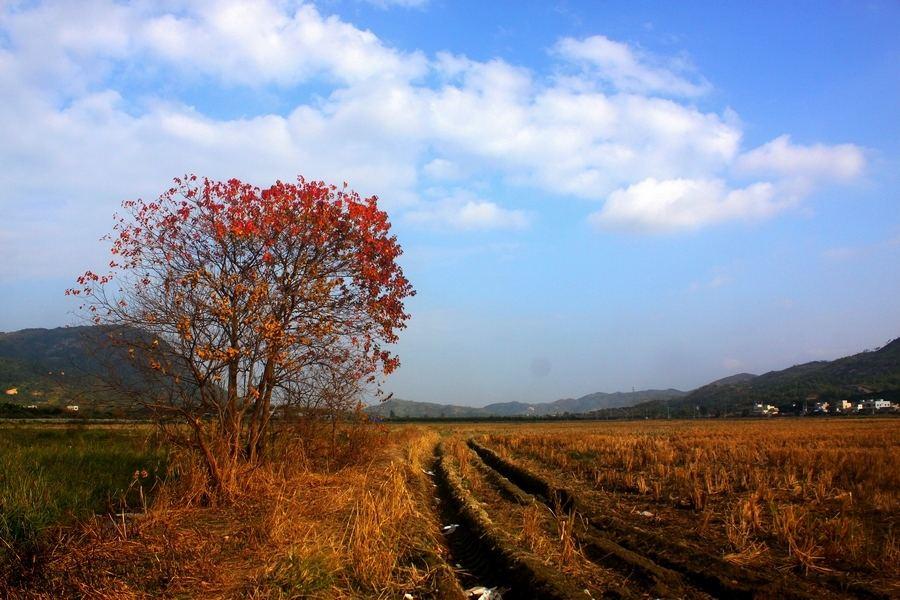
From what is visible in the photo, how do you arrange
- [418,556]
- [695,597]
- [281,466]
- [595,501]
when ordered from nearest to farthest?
[695,597], [418,556], [281,466], [595,501]

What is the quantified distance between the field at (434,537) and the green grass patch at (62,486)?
5cm

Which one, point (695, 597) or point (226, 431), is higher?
point (226, 431)

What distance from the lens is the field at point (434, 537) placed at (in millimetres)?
5891

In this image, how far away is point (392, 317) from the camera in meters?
13.1

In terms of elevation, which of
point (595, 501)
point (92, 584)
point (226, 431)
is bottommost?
point (595, 501)

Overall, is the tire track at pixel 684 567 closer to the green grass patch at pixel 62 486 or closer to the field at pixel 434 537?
the field at pixel 434 537

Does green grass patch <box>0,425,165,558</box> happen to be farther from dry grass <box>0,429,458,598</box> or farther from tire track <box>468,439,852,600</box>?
tire track <box>468,439,852,600</box>

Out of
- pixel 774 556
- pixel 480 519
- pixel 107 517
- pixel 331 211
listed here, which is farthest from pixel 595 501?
pixel 107 517

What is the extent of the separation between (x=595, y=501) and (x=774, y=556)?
16.3 feet

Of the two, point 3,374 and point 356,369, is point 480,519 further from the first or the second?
point 3,374

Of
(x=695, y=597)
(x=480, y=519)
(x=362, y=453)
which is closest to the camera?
(x=695, y=597)

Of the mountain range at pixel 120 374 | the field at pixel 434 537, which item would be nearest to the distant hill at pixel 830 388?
the mountain range at pixel 120 374

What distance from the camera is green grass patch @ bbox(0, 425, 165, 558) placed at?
711 cm

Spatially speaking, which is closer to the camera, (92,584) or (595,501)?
(92,584)
